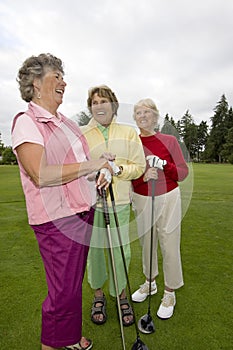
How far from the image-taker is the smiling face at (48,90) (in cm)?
141

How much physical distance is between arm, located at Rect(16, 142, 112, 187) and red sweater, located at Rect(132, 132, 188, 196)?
93cm

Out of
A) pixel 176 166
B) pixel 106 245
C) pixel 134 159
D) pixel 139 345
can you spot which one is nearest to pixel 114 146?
pixel 134 159

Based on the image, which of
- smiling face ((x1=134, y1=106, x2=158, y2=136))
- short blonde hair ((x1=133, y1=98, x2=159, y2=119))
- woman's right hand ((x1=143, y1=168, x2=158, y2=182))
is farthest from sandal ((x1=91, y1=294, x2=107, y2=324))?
short blonde hair ((x1=133, y1=98, x2=159, y2=119))

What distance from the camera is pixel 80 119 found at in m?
1.72

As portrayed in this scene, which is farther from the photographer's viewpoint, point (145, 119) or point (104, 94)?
point (145, 119)

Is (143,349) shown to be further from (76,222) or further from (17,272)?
(17,272)

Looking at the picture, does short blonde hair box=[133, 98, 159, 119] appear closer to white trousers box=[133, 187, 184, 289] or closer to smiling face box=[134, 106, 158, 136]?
smiling face box=[134, 106, 158, 136]

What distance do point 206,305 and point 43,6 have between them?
463 cm

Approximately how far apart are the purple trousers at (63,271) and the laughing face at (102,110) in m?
0.64

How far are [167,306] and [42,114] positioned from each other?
5.53 ft

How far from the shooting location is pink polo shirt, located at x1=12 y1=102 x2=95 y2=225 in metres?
1.28

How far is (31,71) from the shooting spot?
4.59 feet

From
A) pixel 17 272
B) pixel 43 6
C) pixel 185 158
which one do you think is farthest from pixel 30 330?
pixel 43 6

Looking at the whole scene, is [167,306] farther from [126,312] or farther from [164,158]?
[164,158]
